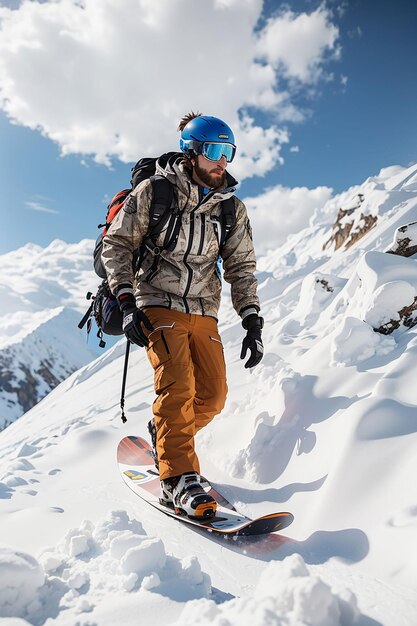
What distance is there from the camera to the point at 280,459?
3193 mm

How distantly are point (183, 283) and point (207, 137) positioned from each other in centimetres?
120

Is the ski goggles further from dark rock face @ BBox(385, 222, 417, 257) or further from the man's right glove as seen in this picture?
dark rock face @ BBox(385, 222, 417, 257)

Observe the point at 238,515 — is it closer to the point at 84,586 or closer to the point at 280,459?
the point at 280,459

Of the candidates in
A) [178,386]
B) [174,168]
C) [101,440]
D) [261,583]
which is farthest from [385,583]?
[101,440]

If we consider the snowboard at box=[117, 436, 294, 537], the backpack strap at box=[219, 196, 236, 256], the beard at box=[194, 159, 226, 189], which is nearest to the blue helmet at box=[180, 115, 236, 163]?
the beard at box=[194, 159, 226, 189]

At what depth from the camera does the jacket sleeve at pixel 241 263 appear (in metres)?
3.68

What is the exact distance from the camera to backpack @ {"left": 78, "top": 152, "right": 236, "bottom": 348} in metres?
3.20

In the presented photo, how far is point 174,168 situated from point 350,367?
91.5 inches

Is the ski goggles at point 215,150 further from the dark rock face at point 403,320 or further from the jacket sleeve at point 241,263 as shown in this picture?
the dark rock face at point 403,320

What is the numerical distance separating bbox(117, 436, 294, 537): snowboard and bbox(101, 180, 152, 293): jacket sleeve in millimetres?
1605

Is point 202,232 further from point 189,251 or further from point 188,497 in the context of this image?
point 188,497

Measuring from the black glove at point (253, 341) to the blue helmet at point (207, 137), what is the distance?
4.52 ft

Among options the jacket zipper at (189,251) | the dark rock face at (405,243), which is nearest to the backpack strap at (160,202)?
the jacket zipper at (189,251)

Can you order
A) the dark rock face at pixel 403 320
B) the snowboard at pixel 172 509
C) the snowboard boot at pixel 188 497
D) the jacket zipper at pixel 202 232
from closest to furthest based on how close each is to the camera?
the snowboard at pixel 172 509, the snowboard boot at pixel 188 497, the jacket zipper at pixel 202 232, the dark rock face at pixel 403 320
